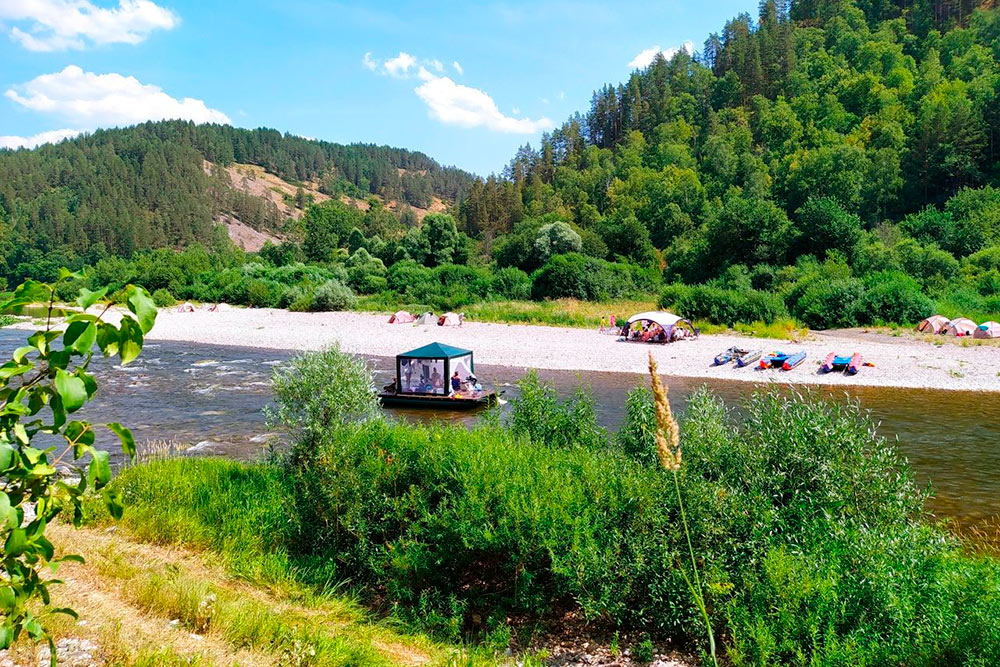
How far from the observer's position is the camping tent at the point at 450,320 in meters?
45.0

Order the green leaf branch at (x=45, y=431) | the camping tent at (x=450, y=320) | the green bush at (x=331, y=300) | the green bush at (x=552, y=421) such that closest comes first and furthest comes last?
1. the green leaf branch at (x=45, y=431)
2. the green bush at (x=552, y=421)
3. the camping tent at (x=450, y=320)
4. the green bush at (x=331, y=300)

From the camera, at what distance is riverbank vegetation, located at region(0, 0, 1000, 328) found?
45.8 m

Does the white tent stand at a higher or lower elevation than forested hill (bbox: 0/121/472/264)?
lower

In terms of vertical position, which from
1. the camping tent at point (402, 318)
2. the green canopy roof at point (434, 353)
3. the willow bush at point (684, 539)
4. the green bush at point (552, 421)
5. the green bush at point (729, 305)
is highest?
the green bush at point (729, 305)

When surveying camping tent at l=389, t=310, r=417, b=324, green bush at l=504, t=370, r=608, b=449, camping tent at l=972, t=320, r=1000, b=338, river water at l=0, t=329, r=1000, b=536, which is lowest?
river water at l=0, t=329, r=1000, b=536

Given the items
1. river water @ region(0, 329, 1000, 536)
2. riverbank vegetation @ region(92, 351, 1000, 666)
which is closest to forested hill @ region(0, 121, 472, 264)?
river water @ region(0, 329, 1000, 536)

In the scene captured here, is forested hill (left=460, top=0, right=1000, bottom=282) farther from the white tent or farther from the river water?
the river water

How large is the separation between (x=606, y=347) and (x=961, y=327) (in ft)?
59.0

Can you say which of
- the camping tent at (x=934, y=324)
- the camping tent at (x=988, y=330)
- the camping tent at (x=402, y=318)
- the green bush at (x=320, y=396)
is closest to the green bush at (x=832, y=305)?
the camping tent at (x=934, y=324)

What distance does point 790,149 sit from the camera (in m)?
79.8

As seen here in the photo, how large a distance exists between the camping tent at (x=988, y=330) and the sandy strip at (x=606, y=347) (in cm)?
226

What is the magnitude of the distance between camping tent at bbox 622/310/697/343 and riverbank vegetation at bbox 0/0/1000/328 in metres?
5.40

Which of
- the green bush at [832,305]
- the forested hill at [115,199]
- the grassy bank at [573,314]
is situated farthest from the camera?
the forested hill at [115,199]

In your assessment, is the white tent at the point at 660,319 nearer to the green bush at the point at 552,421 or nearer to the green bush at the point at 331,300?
the green bush at the point at 552,421
